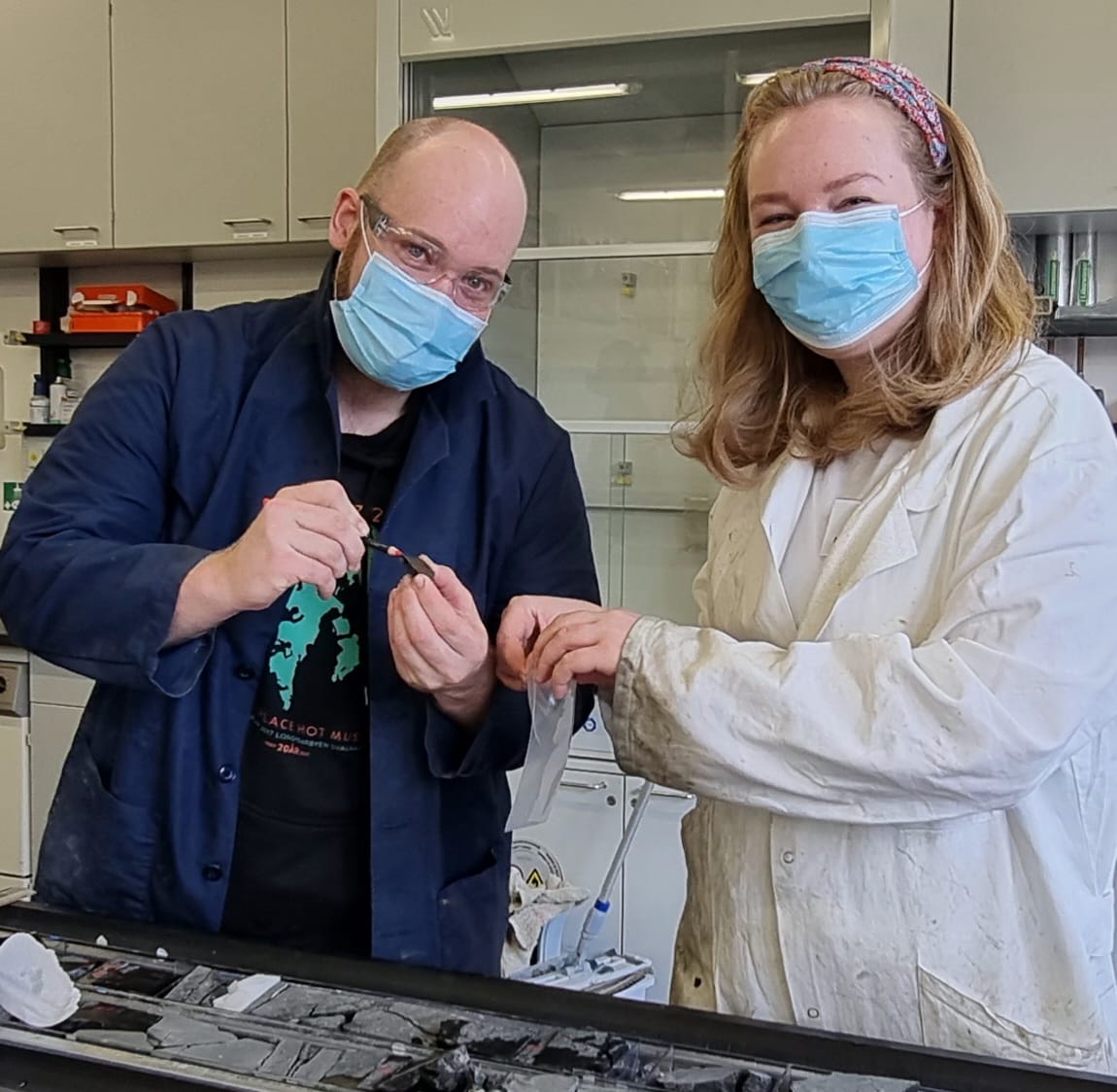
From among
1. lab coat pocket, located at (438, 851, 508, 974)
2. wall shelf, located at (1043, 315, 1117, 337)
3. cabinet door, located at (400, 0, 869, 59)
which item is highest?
cabinet door, located at (400, 0, 869, 59)

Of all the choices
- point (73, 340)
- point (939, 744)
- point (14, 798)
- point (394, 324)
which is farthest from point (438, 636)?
point (73, 340)

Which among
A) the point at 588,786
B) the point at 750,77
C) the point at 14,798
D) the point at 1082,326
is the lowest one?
the point at 14,798

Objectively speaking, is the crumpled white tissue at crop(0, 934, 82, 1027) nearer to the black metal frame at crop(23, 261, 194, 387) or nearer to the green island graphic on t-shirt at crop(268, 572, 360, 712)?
the green island graphic on t-shirt at crop(268, 572, 360, 712)

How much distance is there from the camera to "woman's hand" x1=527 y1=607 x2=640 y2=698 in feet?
2.86

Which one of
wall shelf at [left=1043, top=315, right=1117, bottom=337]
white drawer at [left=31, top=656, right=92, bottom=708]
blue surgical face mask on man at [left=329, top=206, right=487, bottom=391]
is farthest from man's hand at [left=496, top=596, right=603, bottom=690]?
white drawer at [left=31, top=656, right=92, bottom=708]

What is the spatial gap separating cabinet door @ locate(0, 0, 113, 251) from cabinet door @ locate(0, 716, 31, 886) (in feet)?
4.06

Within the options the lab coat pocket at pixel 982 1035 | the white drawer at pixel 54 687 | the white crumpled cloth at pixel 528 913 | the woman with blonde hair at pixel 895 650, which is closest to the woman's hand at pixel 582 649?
the woman with blonde hair at pixel 895 650

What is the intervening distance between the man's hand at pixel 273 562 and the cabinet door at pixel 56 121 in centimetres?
227

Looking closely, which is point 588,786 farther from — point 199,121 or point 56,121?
point 56,121

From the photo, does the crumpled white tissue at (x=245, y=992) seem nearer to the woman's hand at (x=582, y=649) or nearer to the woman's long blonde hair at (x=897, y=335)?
the woman's hand at (x=582, y=649)

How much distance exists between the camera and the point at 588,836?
2.32m

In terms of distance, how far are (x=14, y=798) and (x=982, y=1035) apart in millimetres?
2671

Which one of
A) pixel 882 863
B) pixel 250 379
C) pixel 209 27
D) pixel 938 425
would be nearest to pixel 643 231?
pixel 209 27

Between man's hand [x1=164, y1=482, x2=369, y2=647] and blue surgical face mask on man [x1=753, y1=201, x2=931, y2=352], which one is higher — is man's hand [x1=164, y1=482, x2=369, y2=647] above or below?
below
